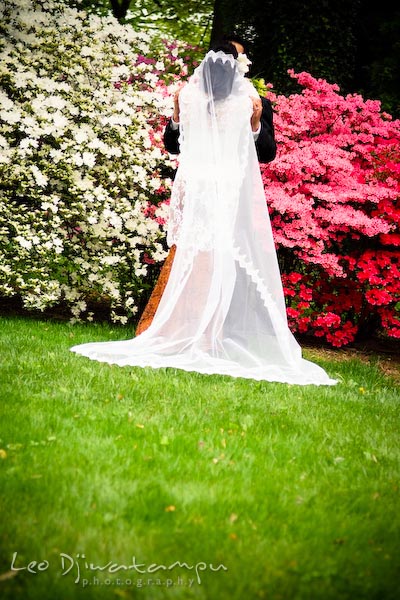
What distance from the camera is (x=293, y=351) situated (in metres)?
4.54

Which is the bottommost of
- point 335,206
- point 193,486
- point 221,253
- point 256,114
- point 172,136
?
point 193,486

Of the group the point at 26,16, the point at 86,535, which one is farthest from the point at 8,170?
the point at 86,535

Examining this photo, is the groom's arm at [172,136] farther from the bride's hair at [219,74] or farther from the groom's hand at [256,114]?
the groom's hand at [256,114]

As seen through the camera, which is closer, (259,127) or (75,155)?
(259,127)

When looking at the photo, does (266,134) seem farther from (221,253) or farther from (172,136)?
(221,253)

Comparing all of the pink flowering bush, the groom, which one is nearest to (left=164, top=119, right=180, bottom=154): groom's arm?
the groom

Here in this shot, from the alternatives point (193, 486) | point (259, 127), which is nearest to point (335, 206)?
point (259, 127)

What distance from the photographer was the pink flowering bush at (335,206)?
244 inches

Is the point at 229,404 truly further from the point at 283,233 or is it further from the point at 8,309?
the point at 8,309

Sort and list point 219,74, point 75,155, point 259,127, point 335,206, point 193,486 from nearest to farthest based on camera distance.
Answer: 1. point 193,486
2. point 219,74
3. point 259,127
4. point 75,155
5. point 335,206

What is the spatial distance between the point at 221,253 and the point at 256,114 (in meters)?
1.31

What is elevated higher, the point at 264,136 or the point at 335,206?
the point at 264,136

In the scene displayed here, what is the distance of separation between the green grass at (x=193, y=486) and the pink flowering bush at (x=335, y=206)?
8.37 feet

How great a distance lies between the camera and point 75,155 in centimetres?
588
